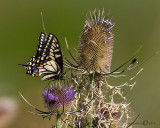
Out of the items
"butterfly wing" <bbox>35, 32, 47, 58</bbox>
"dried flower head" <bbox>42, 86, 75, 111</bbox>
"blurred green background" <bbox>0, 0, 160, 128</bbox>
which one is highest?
"blurred green background" <bbox>0, 0, 160, 128</bbox>

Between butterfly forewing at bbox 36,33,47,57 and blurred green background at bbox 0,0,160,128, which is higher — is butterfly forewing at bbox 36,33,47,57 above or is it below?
below

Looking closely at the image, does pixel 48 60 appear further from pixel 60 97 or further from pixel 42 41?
pixel 60 97

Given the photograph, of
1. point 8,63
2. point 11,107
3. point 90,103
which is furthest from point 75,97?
point 8,63

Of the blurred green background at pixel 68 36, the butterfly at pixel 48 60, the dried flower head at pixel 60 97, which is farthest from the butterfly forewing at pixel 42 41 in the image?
the blurred green background at pixel 68 36

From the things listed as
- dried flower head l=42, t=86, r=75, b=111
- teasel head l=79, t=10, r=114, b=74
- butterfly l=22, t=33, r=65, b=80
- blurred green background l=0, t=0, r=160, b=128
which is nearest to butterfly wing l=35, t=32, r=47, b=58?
butterfly l=22, t=33, r=65, b=80

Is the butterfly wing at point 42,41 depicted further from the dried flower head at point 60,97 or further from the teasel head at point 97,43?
the dried flower head at point 60,97

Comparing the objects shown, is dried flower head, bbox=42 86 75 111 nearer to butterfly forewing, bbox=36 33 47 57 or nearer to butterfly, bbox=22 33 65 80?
butterfly, bbox=22 33 65 80
